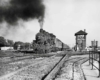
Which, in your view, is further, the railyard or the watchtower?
the watchtower

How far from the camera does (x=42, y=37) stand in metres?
21.4

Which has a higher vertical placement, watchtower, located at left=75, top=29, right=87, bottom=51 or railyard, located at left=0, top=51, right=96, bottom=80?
watchtower, located at left=75, top=29, right=87, bottom=51

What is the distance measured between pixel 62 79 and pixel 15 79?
1.38 m

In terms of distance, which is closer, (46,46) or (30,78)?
(30,78)

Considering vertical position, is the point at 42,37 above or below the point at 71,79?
above

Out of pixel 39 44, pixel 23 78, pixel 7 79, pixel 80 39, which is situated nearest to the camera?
pixel 7 79

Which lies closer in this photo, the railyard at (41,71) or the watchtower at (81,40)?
the railyard at (41,71)

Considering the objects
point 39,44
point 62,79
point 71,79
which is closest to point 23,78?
point 62,79

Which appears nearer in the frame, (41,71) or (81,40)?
(41,71)

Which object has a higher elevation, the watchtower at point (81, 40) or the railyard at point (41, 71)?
the watchtower at point (81, 40)

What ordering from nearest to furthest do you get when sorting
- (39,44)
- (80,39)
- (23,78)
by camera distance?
(23,78)
(39,44)
(80,39)

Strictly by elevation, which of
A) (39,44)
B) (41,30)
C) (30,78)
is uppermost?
(41,30)

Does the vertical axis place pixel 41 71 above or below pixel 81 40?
below

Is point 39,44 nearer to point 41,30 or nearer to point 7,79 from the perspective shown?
point 41,30
